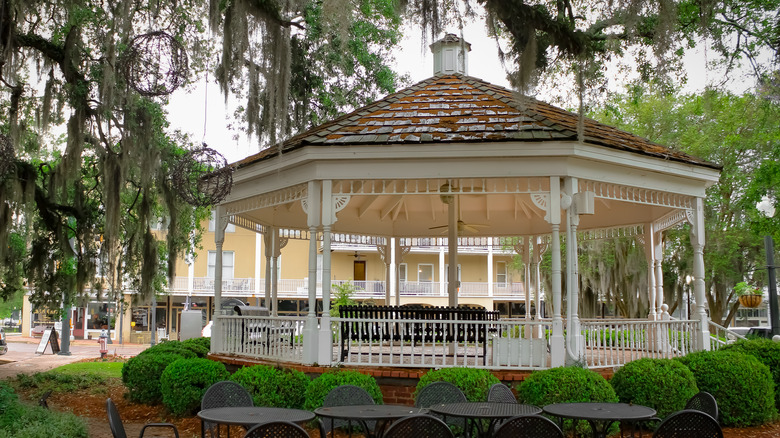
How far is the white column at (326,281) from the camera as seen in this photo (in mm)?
10281

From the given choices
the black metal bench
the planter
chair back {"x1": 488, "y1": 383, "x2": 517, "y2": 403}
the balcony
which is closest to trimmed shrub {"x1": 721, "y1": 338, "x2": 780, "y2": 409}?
the black metal bench

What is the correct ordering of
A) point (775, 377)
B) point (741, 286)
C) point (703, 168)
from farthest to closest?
point (741, 286)
point (703, 168)
point (775, 377)

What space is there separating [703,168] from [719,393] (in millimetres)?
3772

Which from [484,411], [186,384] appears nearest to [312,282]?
[186,384]

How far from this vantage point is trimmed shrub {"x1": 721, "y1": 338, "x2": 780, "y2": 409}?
35.6ft

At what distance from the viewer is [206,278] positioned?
40.7 m

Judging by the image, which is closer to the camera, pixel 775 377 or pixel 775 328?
pixel 775 377

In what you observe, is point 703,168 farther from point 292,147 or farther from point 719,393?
point 292,147

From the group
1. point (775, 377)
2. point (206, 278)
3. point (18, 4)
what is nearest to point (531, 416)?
point (775, 377)

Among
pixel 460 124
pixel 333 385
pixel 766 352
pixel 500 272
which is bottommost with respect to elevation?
pixel 333 385

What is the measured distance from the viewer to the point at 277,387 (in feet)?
31.4

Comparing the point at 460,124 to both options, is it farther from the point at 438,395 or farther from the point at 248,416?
the point at 248,416

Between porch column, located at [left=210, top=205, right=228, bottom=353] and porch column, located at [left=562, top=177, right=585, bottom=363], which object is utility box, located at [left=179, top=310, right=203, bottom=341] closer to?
porch column, located at [left=210, top=205, right=228, bottom=353]

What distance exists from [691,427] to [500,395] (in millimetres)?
2061
